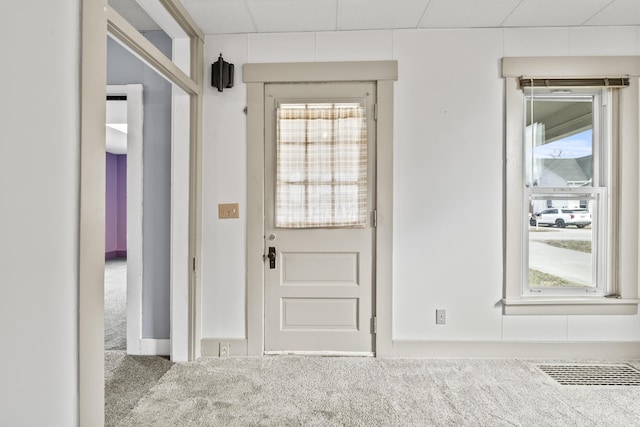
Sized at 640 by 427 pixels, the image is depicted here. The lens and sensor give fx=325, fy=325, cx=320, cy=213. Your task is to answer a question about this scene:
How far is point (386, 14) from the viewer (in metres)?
→ 2.35

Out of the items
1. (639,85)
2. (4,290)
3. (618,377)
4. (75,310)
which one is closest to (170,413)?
(75,310)

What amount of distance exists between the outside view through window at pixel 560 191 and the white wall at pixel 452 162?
0.28 meters

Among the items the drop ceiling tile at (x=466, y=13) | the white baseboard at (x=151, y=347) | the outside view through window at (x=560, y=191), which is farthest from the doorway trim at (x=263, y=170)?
the outside view through window at (x=560, y=191)

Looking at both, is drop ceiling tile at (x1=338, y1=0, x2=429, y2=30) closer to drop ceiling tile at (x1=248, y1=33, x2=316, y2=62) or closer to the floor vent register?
drop ceiling tile at (x1=248, y1=33, x2=316, y2=62)

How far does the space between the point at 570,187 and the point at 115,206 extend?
853 centimetres

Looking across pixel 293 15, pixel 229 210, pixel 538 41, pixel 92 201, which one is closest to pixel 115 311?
pixel 229 210

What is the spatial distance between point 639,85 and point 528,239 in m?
1.42

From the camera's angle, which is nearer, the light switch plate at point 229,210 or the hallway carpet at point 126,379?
the hallway carpet at point 126,379

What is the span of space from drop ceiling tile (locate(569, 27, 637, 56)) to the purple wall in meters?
8.40

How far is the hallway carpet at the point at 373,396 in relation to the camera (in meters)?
1.81

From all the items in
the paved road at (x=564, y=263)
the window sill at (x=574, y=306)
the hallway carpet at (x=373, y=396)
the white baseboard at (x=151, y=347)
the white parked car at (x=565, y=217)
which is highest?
the white parked car at (x=565, y=217)

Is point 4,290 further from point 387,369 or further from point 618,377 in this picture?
point 618,377

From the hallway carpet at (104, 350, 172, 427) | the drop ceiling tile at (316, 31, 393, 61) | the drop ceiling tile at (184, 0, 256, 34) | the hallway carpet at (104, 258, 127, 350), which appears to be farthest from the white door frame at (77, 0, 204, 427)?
the hallway carpet at (104, 258, 127, 350)

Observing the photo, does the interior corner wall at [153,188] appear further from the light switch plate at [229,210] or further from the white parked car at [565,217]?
the white parked car at [565,217]
